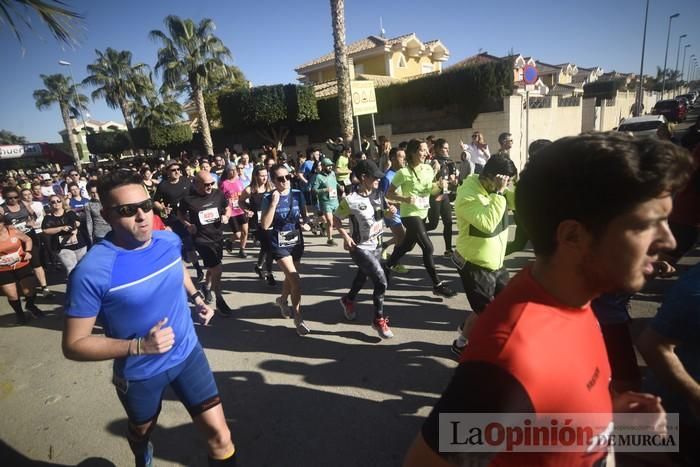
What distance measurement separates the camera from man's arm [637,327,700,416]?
147 centimetres

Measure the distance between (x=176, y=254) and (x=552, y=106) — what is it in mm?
19956

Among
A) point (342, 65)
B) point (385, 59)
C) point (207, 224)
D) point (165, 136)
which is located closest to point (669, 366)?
point (207, 224)

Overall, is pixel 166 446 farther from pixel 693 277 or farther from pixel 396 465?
pixel 693 277

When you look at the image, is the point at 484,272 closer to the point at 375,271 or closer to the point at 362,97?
the point at 375,271

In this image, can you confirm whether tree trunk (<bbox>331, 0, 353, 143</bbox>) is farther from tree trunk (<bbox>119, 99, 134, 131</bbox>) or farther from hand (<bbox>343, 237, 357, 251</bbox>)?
tree trunk (<bbox>119, 99, 134, 131</bbox>)

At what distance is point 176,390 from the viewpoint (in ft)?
7.34

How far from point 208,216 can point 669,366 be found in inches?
199

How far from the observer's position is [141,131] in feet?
107

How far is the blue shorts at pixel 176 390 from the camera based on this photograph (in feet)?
6.93

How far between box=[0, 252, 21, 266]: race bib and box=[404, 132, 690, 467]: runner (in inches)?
270

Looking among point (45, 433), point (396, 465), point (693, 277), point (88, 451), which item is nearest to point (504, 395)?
point (693, 277)

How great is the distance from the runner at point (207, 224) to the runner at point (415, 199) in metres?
2.55

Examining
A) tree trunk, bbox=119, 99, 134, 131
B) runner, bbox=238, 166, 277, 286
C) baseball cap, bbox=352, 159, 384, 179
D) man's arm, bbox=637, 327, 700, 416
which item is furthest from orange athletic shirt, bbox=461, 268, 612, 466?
tree trunk, bbox=119, 99, 134, 131

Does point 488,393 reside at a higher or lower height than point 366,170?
lower
